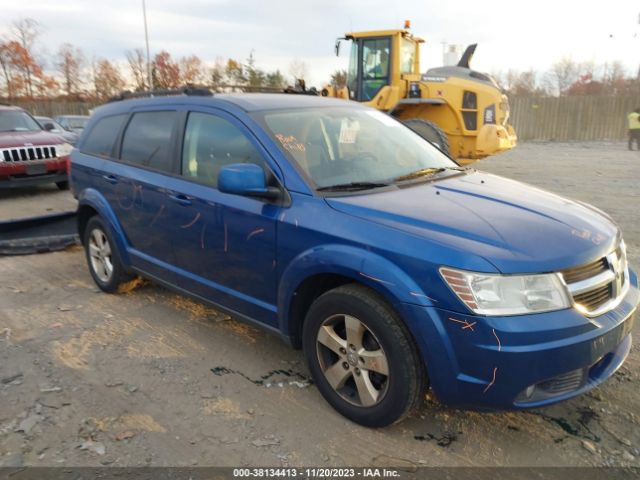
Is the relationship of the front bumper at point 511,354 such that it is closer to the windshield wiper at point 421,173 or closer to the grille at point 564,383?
the grille at point 564,383

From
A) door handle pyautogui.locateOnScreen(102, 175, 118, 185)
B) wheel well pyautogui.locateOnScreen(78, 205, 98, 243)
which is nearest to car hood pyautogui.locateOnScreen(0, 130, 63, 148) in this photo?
wheel well pyautogui.locateOnScreen(78, 205, 98, 243)

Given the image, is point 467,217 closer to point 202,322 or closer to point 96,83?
A: point 202,322

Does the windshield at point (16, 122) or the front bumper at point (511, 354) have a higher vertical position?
the windshield at point (16, 122)

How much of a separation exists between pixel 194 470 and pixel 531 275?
186 centimetres

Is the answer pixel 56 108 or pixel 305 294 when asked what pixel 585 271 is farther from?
pixel 56 108

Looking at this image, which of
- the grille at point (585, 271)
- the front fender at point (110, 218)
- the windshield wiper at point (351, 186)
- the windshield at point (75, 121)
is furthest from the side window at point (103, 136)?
the windshield at point (75, 121)

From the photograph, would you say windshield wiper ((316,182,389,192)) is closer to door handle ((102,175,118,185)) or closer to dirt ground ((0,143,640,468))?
dirt ground ((0,143,640,468))

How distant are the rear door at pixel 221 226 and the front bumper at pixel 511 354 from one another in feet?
3.69

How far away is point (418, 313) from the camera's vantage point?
2.38m

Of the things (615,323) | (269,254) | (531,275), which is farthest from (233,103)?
(615,323)

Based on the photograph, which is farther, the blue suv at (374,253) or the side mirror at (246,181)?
the side mirror at (246,181)

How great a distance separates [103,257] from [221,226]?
2.06 meters

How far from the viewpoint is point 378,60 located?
11086mm

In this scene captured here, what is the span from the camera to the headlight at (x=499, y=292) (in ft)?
7.44
